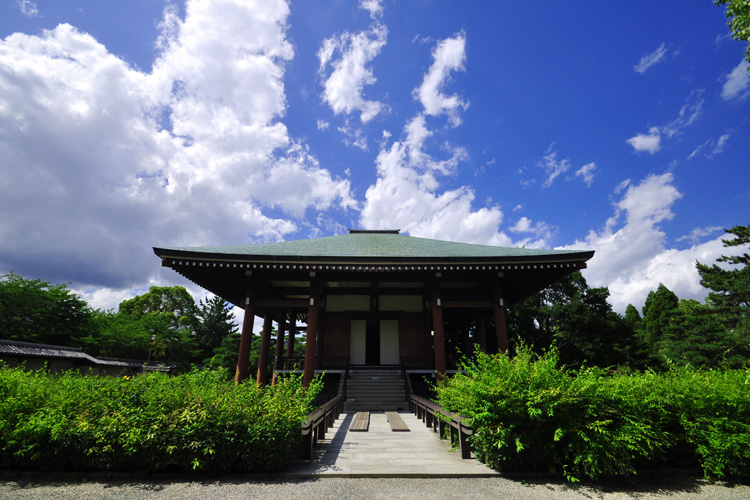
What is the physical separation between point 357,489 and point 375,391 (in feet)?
29.1

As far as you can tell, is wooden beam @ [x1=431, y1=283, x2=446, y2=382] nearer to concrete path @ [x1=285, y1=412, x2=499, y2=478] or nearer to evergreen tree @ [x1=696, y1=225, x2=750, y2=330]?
concrete path @ [x1=285, y1=412, x2=499, y2=478]

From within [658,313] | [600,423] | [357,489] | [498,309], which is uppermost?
[658,313]

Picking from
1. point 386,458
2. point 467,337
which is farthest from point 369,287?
point 386,458

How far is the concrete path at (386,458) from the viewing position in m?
4.74

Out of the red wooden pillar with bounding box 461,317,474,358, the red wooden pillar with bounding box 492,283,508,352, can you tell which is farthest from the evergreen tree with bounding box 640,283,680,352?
the red wooden pillar with bounding box 492,283,508,352

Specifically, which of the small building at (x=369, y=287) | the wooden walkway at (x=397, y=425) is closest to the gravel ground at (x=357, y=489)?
the wooden walkway at (x=397, y=425)

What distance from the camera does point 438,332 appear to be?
→ 12.1 m

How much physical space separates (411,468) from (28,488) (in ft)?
16.6

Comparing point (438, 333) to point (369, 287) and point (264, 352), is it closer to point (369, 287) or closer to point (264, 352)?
point (369, 287)

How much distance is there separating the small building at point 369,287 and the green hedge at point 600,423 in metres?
4.62

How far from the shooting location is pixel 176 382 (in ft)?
19.1

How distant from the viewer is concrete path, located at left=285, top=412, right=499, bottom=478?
4.74 meters

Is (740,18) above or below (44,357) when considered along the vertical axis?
above

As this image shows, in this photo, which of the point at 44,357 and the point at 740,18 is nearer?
the point at 740,18
